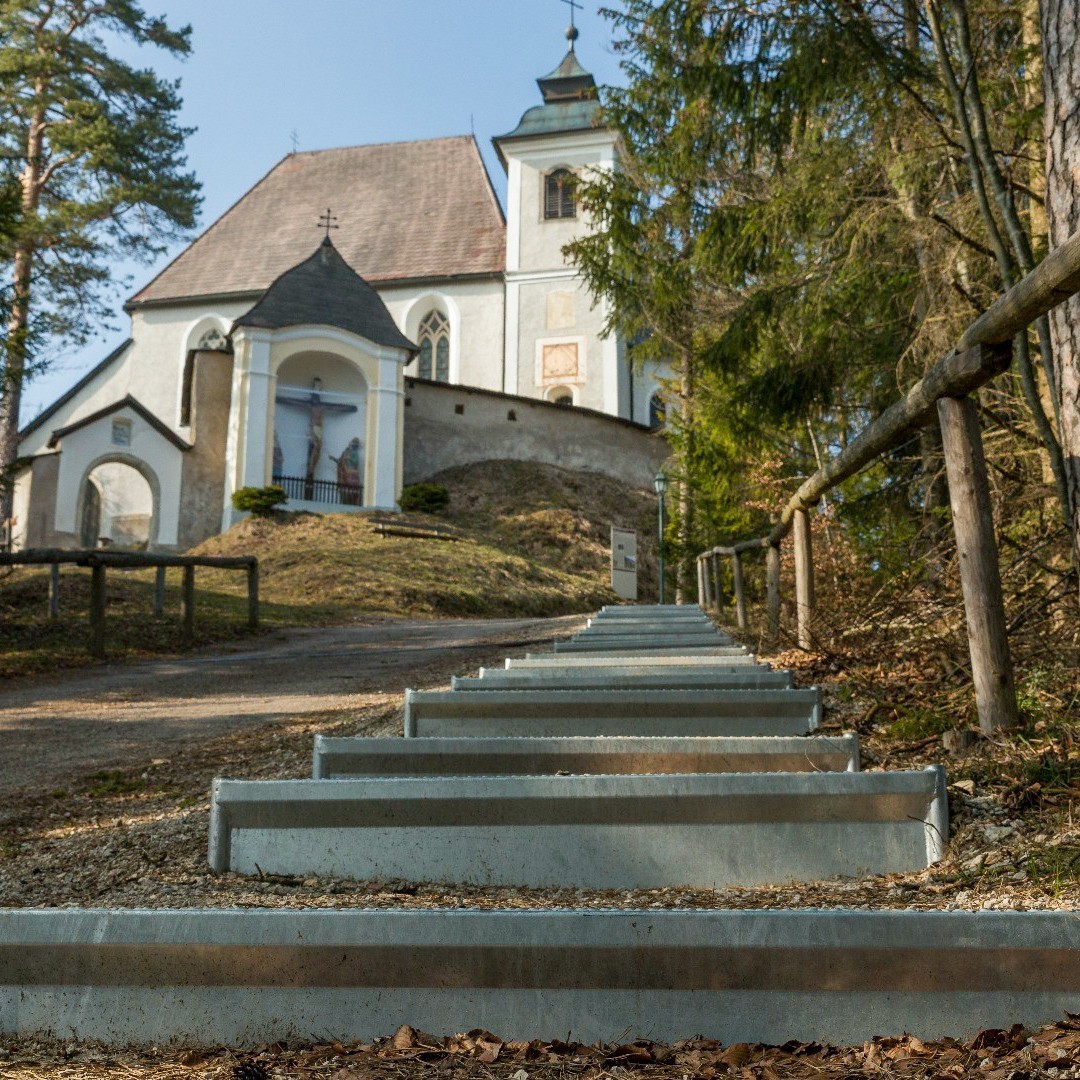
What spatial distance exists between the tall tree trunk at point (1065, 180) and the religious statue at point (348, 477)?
99.9 feet

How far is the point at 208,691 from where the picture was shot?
9656 millimetres

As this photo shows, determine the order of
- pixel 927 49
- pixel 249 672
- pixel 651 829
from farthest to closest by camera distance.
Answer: pixel 249 672 → pixel 927 49 → pixel 651 829

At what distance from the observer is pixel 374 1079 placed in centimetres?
173

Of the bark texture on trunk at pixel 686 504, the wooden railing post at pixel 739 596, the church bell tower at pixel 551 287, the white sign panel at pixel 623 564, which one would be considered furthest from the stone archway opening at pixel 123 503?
the wooden railing post at pixel 739 596

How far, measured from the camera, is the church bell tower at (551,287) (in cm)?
4097

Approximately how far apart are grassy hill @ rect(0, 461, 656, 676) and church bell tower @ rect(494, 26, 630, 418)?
5.17 metres

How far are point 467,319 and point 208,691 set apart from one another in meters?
34.0

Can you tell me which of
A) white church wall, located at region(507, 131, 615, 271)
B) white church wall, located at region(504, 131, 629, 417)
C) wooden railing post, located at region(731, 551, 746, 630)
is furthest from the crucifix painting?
wooden railing post, located at region(731, 551, 746, 630)

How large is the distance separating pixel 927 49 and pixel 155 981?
868 cm

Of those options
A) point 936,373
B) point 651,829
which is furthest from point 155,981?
point 936,373

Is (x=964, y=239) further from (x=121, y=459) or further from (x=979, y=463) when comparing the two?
(x=121, y=459)

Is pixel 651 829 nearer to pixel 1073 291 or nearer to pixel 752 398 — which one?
pixel 1073 291

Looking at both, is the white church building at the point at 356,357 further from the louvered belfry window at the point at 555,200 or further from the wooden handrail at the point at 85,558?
the wooden handrail at the point at 85,558

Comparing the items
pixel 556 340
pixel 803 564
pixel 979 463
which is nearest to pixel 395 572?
pixel 803 564
